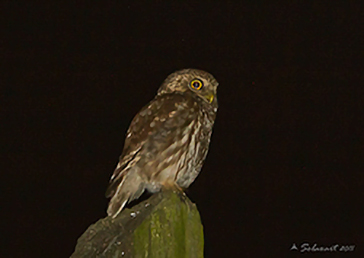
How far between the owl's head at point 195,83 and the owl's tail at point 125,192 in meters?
0.30

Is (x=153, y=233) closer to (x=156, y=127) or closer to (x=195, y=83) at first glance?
(x=156, y=127)

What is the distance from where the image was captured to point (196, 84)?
4.74 ft

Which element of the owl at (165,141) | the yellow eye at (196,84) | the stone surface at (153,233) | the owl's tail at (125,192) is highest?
the yellow eye at (196,84)

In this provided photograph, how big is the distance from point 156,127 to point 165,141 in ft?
A: 0.17

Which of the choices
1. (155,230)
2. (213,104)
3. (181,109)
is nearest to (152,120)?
(181,109)

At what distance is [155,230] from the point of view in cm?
129


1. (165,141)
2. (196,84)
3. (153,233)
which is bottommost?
(153,233)

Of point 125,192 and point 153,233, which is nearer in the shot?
point 153,233

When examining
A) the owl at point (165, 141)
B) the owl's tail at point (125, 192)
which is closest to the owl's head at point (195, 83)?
the owl at point (165, 141)

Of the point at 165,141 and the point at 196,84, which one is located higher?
the point at 196,84

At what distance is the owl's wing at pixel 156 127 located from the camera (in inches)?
54.4

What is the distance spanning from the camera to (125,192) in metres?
1.39

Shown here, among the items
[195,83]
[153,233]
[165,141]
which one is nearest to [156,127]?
[165,141]

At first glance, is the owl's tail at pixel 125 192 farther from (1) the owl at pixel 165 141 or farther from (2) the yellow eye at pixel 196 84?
(2) the yellow eye at pixel 196 84
